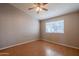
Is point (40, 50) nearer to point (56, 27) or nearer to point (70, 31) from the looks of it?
point (56, 27)

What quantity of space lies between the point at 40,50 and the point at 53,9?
877mm

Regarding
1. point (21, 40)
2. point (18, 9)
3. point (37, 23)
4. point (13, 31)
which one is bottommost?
point (21, 40)

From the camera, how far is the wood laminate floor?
1809mm

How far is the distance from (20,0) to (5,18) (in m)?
0.47

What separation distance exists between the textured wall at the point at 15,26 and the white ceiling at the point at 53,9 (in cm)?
10

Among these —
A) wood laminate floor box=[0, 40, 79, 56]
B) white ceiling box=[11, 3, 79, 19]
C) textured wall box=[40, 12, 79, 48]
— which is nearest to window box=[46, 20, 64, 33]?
textured wall box=[40, 12, 79, 48]

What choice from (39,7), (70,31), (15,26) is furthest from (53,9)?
(15,26)

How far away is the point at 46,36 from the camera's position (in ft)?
6.58

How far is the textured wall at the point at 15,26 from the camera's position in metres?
1.82

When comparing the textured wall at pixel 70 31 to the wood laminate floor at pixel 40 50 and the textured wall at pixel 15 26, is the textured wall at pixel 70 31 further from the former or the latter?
the textured wall at pixel 15 26

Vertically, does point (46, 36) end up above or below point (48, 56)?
above

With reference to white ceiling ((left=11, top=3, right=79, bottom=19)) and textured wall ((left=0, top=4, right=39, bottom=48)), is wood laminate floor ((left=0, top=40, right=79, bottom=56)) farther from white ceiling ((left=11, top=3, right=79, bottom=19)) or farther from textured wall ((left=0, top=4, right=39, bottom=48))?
white ceiling ((left=11, top=3, right=79, bottom=19))

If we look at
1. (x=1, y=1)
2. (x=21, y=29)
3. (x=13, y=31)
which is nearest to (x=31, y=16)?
(x=21, y=29)

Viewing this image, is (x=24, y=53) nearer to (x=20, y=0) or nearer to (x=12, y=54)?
(x=12, y=54)
